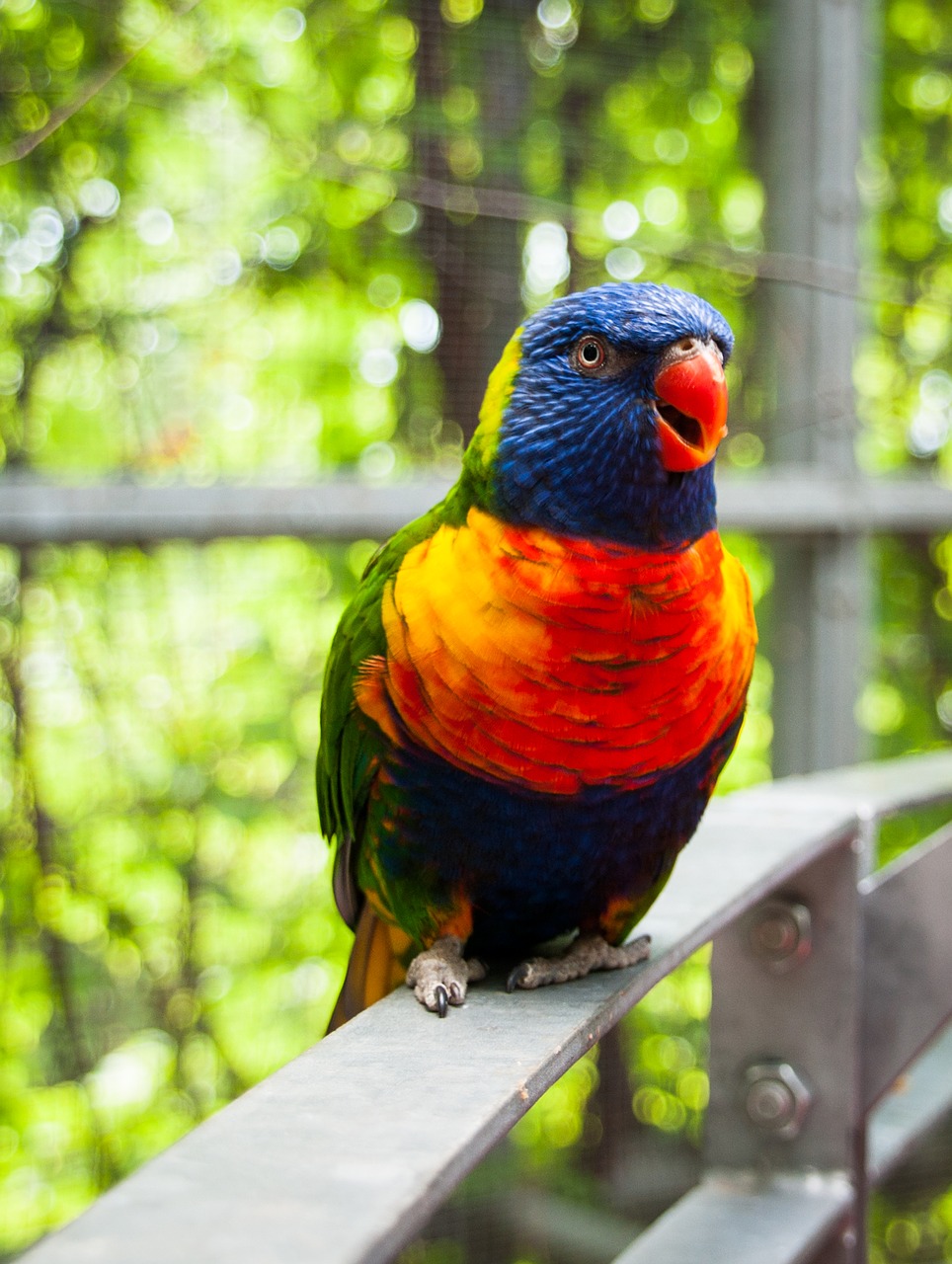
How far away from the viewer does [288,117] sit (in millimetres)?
1620

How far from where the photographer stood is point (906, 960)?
1104mm

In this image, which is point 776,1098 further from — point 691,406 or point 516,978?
point 691,406

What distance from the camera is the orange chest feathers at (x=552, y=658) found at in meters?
0.78

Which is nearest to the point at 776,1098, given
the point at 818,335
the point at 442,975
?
the point at 442,975

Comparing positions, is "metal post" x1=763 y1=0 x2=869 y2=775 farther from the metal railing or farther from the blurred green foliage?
the metal railing

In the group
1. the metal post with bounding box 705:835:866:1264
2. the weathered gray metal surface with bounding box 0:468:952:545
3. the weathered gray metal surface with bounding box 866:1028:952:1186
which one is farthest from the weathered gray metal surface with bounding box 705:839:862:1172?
the weathered gray metal surface with bounding box 0:468:952:545

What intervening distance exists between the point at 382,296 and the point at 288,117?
0.28 meters

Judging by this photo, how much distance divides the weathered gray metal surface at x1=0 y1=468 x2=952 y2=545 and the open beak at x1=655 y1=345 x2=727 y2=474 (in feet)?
2.55

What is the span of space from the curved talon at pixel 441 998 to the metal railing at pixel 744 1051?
0.01m

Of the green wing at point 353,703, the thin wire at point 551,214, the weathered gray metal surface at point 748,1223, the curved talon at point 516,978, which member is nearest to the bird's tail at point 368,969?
the green wing at point 353,703

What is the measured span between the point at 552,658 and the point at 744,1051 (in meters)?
0.52

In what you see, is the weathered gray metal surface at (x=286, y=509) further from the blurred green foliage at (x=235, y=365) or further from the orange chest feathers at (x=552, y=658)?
the orange chest feathers at (x=552, y=658)

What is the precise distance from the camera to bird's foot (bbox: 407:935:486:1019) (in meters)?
0.76

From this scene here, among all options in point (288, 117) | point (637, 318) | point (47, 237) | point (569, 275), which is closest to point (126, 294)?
point (47, 237)
